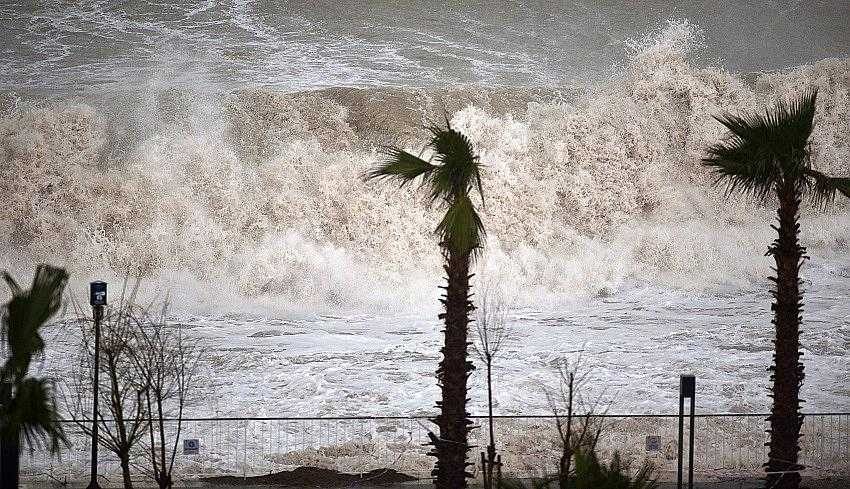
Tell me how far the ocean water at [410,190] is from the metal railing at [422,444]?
0.31 metres

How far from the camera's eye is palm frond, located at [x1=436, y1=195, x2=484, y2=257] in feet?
27.5

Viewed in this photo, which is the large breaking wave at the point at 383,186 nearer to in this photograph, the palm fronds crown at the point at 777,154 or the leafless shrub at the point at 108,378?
the leafless shrub at the point at 108,378

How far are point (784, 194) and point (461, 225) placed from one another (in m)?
2.76

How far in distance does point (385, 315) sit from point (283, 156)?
7.74 ft

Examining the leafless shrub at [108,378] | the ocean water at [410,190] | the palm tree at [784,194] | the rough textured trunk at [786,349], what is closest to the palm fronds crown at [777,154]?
the palm tree at [784,194]

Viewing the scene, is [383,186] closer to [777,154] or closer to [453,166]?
[453,166]

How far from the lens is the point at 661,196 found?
1424 centimetres

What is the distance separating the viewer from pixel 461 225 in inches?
329

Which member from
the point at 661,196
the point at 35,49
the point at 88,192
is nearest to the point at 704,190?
the point at 661,196

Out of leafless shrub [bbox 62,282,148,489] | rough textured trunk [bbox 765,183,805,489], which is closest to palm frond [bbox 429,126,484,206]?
rough textured trunk [bbox 765,183,805,489]

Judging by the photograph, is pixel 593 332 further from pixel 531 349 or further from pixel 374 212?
pixel 374 212

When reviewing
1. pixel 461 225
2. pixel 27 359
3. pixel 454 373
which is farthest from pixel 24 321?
pixel 454 373

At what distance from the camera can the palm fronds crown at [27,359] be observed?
4500mm

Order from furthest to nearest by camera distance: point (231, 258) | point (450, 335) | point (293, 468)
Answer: point (231, 258)
point (293, 468)
point (450, 335)
